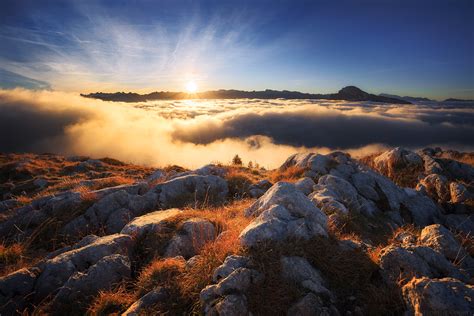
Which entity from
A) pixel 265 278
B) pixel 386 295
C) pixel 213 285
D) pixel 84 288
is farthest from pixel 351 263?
pixel 84 288

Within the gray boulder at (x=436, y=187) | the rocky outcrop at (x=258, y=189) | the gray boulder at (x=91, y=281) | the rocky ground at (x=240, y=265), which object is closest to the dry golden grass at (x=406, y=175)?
the gray boulder at (x=436, y=187)

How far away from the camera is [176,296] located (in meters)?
5.05

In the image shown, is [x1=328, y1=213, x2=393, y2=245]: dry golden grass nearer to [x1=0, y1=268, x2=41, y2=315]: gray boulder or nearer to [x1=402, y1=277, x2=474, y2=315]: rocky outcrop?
[x1=402, y1=277, x2=474, y2=315]: rocky outcrop

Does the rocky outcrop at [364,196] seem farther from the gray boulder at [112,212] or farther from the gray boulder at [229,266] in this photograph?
the gray boulder at [112,212]

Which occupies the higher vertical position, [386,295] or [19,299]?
[386,295]

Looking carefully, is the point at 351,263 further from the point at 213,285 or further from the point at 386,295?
the point at 213,285

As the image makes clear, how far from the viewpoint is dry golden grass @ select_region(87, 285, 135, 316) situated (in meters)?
5.08

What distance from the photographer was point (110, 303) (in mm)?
5238

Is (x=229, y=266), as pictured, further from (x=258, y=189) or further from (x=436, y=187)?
(x=436, y=187)

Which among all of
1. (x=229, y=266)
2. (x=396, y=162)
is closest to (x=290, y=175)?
(x=396, y=162)

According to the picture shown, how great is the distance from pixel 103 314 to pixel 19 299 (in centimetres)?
241

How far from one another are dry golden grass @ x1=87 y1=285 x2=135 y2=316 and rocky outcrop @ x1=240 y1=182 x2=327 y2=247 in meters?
2.65

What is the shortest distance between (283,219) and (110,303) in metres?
4.38

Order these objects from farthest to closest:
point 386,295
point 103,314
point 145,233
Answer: point 145,233 → point 103,314 → point 386,295
